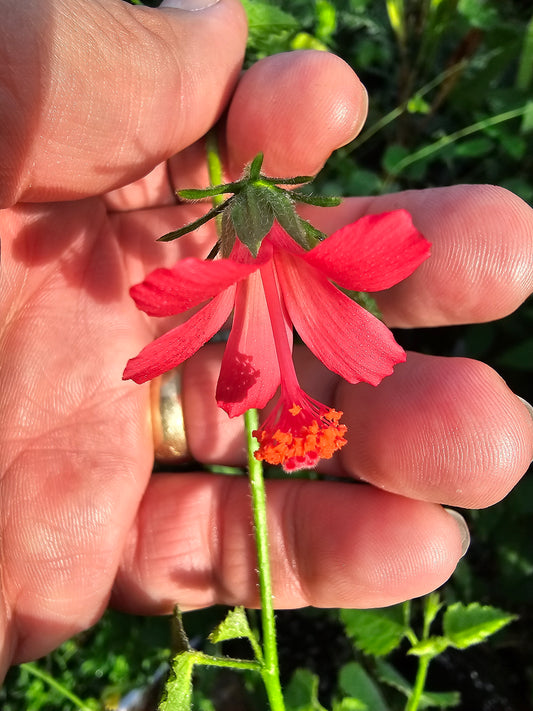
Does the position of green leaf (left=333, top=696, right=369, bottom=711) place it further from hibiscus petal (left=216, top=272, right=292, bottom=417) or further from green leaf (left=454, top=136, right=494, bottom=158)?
green leaf (left=454, top=136, right=494, bottom=158)

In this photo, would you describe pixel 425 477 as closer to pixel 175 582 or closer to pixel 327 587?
pixel 327 587

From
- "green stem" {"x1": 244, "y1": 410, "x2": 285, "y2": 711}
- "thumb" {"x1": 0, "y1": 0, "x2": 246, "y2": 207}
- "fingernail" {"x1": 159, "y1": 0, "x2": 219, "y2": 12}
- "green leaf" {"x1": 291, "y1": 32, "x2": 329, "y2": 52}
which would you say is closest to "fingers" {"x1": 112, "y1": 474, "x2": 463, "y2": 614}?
"green stem" {"x1": 244, "y1": 410, "x2": 285, "y2": 711}

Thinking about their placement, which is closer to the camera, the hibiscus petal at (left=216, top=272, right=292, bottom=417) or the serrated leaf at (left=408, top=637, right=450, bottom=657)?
the hibiscus petal at (left=216, top=272, right=292, bottom=417)

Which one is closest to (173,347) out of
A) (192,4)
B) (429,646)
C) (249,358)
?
(249,358)

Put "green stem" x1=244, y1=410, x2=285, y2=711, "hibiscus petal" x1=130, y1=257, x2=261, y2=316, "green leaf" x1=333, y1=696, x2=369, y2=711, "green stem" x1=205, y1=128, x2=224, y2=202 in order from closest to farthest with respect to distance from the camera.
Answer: "hibiscus petal" x1=130, y1=257, x2=261, y2=316, "green stem" x1=244, y1=410, x2=285, y2=711, "green stem" x1=205, y1=128, x2=224, y2=202, "green leaf" x1=333, y1=696, x2=369, y2=711

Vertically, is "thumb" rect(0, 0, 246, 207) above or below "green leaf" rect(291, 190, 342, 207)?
above

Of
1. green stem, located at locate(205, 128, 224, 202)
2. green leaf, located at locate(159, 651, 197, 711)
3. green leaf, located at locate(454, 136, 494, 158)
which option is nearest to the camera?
green leaf, located at locate(159, 651, 197, 711)
